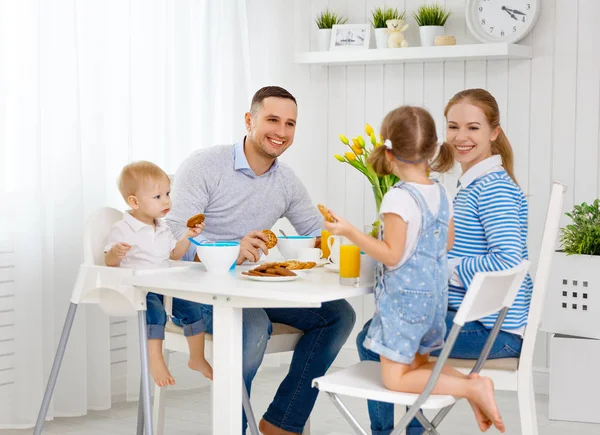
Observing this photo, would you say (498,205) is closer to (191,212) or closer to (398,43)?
(191,212)

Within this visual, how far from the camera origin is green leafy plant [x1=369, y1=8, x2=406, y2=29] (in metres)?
4.19

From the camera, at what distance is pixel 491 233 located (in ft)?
7.44

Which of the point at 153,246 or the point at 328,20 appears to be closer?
the point at 153,246

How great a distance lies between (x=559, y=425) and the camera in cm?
343

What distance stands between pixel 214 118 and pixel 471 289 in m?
2.49

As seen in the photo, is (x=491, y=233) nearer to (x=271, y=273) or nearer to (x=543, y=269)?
(x=543, y=269)

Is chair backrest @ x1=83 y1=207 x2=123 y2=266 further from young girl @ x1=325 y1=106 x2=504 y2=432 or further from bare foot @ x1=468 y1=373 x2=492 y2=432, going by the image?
bare foot @ x1=468 y1=373 x2=492 y2=432

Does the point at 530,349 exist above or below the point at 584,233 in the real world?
below

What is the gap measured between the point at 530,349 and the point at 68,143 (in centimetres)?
199

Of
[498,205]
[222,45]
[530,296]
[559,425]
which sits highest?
[222,45]

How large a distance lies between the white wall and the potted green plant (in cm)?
36

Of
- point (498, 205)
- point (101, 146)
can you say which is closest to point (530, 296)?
point (498, 205)

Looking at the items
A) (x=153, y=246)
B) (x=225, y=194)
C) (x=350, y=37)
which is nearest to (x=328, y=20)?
(x=350, y=37)

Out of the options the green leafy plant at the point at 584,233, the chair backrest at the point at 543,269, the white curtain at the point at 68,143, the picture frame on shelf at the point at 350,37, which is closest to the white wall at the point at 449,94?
the picture frame on shelf at the point at 350,37
